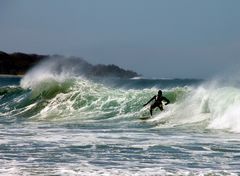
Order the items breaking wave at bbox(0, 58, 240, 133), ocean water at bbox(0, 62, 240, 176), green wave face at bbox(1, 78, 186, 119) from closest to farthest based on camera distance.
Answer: ocean water at bbox(0, 62, 240, 176) < breaking wave at bbox(0, 58, 240, 133) < green wave face at bbox(1, 78, 186, 119)

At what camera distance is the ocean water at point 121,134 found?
37.8 feet

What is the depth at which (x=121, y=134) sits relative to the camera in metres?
17.7

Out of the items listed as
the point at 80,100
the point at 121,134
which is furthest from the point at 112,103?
the point at 121,134

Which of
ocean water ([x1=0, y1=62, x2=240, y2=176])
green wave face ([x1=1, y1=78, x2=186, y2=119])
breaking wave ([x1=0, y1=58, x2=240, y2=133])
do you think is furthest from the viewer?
green wave face ([x1=1, y1=78, x2=186, y2=119])

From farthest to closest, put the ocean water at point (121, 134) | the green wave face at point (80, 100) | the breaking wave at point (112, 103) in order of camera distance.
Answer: the green wave face at point (80, 100)
the breaking wave at point (112, 103)
the ocean water at point (121, 134)

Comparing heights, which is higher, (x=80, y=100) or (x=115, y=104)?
(x=80, y=100)

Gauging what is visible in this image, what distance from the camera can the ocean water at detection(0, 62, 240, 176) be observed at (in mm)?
11531

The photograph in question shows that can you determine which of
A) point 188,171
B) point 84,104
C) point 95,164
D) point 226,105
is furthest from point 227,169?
point 84,104

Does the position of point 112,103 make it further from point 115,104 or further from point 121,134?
point 121,134

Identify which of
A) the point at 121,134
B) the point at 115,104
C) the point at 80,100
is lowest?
the point at 121,134

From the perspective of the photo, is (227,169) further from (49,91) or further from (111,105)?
(49,91)

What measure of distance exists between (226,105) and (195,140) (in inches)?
264

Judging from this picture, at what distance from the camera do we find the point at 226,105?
22.3 metres

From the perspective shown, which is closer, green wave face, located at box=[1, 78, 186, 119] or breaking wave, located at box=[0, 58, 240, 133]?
breaking wave, located at box=[0, 58, 240, 133]
